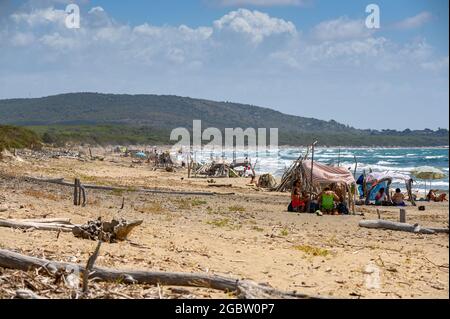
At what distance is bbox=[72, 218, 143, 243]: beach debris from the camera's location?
29.6 feet

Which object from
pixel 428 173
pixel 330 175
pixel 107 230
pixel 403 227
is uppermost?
pixel 330 175

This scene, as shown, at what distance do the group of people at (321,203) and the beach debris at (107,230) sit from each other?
7609 mm

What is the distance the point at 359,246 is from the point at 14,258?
583 cm

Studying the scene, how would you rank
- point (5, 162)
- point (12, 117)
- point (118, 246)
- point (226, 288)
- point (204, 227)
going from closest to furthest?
point (226, 288) < point (118, 246) < point (204, 227) < point (5, 162) < point (12, 117)

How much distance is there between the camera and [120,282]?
21.3ft

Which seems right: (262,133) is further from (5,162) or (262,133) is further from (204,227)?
(204,227)

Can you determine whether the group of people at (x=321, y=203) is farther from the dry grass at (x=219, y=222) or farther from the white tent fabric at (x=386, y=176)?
the white tent fabric at (x=386, y=176)

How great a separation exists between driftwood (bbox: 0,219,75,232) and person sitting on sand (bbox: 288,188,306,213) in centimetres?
812

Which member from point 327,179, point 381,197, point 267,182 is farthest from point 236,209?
point 267,182

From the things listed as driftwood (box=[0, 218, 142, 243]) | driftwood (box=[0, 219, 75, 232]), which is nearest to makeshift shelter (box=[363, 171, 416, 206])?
driftwood (box=[0, 218, 142, 243])

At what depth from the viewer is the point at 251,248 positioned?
9.56 metres

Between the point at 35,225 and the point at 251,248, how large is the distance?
3353 millimetres

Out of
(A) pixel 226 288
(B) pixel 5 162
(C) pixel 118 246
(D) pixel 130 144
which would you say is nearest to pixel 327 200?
(C) pixel 118 246

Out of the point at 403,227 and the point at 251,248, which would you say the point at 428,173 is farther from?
the point at 251,248
